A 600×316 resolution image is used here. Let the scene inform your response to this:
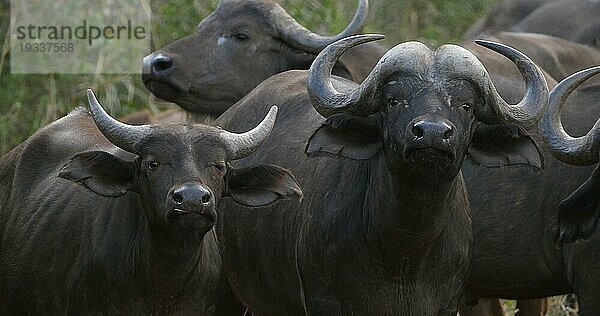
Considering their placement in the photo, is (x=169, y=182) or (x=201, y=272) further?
(x=201, y=272)

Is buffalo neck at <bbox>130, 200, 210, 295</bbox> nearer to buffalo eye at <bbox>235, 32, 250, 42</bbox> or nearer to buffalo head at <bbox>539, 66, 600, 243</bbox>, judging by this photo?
buffalo head at <bbox>539, 66, 600, 243</bbox>

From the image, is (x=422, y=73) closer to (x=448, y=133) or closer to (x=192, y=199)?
(x=448, y=133)

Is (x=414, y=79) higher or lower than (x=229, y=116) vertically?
higher

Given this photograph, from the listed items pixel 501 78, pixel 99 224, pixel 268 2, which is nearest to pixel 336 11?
pixel 268 2

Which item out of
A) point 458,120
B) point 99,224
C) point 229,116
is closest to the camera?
point 458,120

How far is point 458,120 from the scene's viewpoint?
7.04 m

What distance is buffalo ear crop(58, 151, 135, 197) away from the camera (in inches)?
305

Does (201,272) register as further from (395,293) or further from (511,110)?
(511,110)

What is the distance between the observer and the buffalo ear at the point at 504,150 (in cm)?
746

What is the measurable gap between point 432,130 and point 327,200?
1.14 m

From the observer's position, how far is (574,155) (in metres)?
7.86

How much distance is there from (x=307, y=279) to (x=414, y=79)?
1223mm

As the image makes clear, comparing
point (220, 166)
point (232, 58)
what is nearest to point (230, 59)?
point (232, 58)

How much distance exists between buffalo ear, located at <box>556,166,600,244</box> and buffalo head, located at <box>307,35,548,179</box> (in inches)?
26.7
